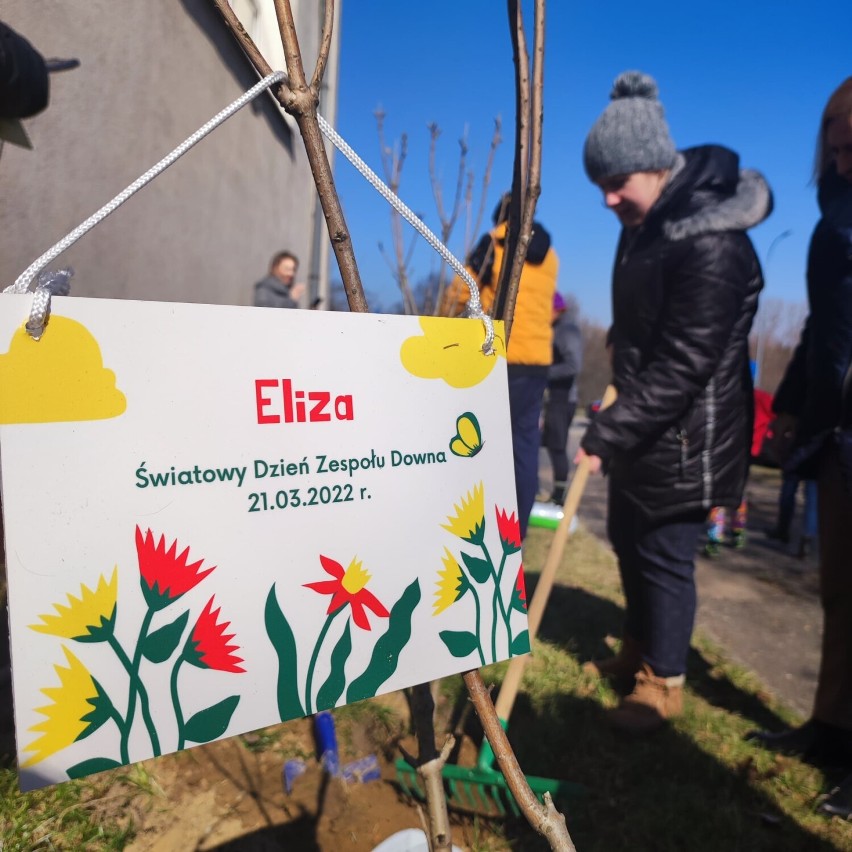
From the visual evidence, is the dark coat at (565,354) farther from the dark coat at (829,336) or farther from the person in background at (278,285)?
the dark coat at (829,336)

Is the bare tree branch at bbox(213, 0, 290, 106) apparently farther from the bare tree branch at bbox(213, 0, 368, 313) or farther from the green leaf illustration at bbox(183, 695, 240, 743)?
the green leaf illustration at bbox(183, 695, 240, 743)

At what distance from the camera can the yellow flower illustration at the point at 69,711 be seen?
0.59 meters

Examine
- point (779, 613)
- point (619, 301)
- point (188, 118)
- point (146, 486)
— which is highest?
point (188, 118)

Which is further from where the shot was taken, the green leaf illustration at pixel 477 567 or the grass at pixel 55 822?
the grass at pixel 55 822

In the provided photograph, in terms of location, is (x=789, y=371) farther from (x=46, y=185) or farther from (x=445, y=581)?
(x=46, y=185)

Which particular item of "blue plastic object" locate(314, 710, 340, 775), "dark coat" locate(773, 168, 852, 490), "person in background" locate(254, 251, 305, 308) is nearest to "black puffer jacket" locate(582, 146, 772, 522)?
"dark coat" locate(773, 168, 852, 490)

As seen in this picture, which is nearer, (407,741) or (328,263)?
(407,741)

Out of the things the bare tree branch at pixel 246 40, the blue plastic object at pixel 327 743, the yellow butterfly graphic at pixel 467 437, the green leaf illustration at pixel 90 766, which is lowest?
the blue plastic object at pixel 327 743

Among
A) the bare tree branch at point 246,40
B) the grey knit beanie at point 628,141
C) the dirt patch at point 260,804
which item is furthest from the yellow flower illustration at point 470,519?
the grey knit beanie at point 628,141

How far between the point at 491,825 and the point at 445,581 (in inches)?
48.1

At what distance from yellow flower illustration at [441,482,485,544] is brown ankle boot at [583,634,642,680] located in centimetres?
189

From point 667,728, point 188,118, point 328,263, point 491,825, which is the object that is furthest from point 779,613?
point 328,263

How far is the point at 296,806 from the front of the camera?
1654mm

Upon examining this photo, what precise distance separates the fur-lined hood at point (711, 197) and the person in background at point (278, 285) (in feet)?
9.53
